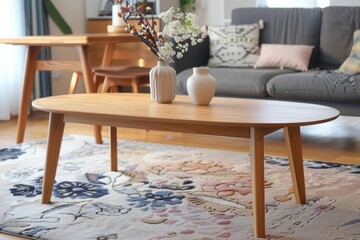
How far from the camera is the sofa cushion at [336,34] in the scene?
4.02 metres

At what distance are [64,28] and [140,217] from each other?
129 inches

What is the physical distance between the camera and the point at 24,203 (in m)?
2.53

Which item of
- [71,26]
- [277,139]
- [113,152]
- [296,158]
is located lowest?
[277,139]

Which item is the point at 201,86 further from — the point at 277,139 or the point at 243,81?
the point at 277,139

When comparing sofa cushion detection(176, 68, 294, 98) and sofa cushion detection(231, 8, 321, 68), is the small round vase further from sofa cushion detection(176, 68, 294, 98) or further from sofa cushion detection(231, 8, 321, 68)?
sofa cushion detection(231, 8, 321, 68)

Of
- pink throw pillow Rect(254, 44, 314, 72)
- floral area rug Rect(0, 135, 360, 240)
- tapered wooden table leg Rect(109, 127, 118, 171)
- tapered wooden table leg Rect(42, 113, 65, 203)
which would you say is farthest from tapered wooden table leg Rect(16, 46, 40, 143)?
pink throw pillow Rect(254, 44, 314, 72)

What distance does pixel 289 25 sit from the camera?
14.0 ft

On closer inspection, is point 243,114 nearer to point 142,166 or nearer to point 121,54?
point 142,166

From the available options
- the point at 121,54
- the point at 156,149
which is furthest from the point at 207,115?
the point at 121,54

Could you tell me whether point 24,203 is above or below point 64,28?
below

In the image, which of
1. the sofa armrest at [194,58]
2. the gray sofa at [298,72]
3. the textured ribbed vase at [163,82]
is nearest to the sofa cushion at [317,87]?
the gray sofa at [298,72]

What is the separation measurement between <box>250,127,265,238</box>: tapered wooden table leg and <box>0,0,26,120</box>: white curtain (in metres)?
3.08

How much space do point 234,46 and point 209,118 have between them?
2.25 m

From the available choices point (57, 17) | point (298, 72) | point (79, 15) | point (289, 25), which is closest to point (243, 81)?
point (298, 72)
